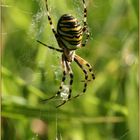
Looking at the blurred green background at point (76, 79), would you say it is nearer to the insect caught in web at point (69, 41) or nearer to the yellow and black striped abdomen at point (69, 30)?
the insect caught in web at point (69, 41)

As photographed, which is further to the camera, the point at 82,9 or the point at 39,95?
the point at 39,95

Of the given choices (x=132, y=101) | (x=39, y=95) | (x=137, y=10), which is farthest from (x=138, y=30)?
(x=39, y=95)

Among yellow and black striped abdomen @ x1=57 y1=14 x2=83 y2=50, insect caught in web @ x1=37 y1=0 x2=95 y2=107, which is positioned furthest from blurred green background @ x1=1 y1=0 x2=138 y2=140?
yellow and black striped abdomen @ x1=57 y1=14 x2=83 y2=50

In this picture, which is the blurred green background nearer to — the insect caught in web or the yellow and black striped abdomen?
the insect caught in web

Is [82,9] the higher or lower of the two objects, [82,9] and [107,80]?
the higher

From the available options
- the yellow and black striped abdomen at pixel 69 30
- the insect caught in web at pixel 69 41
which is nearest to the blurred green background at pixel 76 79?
the insect caught in web at pixel 69 41

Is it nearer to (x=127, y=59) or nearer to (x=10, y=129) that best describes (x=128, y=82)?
(x=127, y=59)
